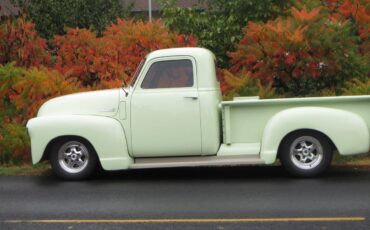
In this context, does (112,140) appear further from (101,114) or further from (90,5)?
(90,5)

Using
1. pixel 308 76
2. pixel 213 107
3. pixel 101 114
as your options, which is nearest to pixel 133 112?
pixel 101 114

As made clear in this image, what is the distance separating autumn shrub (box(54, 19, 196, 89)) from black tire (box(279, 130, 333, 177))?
487 centimetres

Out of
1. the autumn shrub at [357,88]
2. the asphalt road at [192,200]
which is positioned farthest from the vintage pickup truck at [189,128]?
the autumn shrub at [357,88]

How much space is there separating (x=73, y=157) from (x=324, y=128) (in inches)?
147

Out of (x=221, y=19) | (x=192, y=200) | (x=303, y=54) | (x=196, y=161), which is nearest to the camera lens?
(x=192, y=200)

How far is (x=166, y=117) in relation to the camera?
9883mm

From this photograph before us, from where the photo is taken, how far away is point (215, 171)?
10.9 meters

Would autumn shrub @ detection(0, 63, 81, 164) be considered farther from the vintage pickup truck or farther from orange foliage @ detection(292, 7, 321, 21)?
orange foliage @ detection(292, 7, 321, 21)

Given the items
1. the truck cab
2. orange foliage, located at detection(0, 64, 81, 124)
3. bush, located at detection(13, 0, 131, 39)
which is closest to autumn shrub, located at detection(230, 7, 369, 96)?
the truck cab

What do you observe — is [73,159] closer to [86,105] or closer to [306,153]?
[86,105]

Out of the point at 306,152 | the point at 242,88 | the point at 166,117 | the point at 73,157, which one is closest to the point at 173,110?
the point at 166,117

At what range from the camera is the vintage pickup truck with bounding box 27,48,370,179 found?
9.65m

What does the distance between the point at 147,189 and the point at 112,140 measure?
0.98m

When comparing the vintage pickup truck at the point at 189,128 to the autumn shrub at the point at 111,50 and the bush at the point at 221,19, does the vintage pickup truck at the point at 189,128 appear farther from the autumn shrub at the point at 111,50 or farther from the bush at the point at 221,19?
the bush at the point at 221,19
